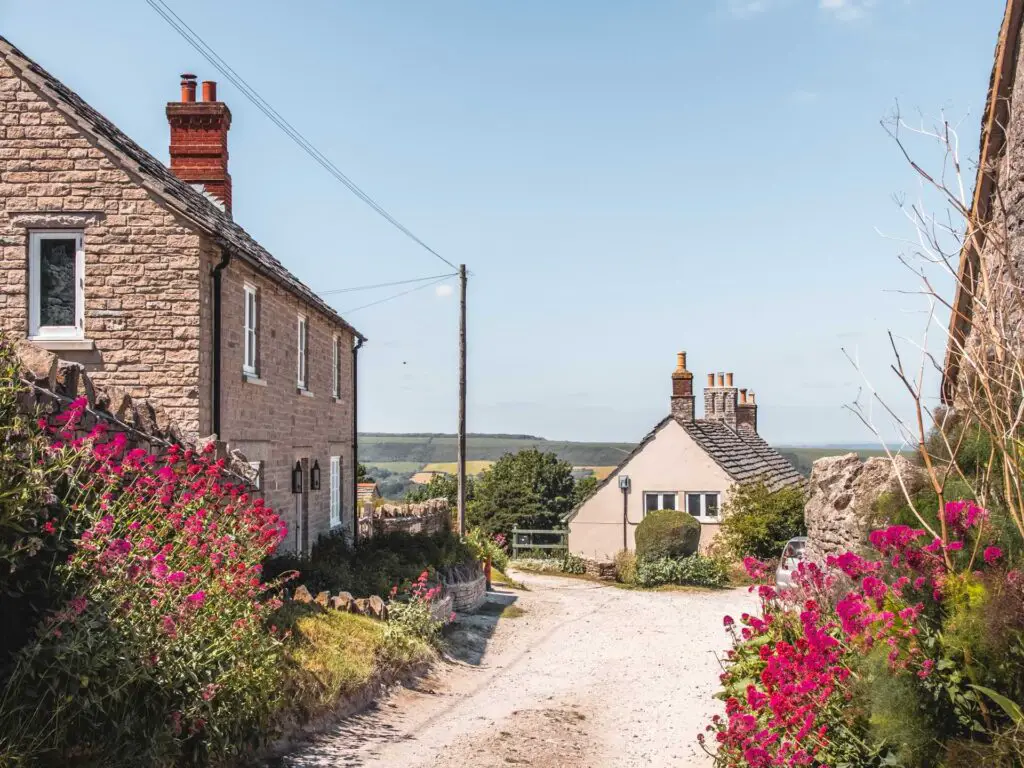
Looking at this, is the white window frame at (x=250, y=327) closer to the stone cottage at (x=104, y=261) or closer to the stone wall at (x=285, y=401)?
the stone wall at (x=285, y=401)

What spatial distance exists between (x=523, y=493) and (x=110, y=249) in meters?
34.6

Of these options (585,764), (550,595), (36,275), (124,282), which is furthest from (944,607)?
(550,595)

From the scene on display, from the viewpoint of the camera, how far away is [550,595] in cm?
2330

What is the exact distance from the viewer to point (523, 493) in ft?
152

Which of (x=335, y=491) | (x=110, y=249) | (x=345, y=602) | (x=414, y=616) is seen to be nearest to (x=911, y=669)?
(x=345, y=602)

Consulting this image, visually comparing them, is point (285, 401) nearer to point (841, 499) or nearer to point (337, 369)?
point (337, 369)

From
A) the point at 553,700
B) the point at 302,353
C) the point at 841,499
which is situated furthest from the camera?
the point at 302,353

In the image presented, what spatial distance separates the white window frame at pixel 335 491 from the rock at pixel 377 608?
7258 millimetres

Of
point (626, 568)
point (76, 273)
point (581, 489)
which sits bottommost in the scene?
point (626, 568)

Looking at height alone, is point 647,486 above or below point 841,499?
below

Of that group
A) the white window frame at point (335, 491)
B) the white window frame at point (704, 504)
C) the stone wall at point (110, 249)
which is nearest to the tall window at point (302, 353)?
the white window frame at point (335, 491)

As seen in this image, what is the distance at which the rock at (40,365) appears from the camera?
8578 millimetres

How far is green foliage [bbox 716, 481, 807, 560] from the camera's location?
27.5 m

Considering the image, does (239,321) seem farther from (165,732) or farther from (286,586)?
(165,732)
